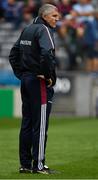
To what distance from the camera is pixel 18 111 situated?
68.8 ft

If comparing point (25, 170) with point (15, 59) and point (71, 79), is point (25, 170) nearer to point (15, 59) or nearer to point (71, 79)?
point (15, 59)

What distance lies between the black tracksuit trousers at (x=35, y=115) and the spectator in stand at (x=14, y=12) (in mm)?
15440

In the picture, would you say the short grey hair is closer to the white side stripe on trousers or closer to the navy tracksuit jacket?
the navy tracksuit jacket

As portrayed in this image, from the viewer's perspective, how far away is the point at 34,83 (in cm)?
911

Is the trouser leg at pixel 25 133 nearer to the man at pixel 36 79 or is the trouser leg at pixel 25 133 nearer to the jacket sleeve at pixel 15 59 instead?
the man at pixel 36 79

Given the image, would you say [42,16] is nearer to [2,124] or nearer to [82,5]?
[2,124]

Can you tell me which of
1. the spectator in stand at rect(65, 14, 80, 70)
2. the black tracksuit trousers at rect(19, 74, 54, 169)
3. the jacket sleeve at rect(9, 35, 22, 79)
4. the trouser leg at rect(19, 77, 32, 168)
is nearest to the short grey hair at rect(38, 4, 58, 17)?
the jacket sleeve at rect(9, 35, 22, 79)

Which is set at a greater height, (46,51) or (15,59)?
(46,51)

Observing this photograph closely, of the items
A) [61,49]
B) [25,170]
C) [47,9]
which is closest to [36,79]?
[47,9]

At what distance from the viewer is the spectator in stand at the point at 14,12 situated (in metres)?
24.6

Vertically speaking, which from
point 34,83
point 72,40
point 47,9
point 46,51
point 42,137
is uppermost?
point 47,9

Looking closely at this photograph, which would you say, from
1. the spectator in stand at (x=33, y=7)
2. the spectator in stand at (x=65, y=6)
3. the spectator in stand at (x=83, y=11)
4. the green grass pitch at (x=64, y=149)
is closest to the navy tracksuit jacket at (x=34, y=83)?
the green grass pitch at (x=64, y=149)

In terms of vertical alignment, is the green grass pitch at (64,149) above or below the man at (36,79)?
below

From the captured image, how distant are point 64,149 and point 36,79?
3731mm
